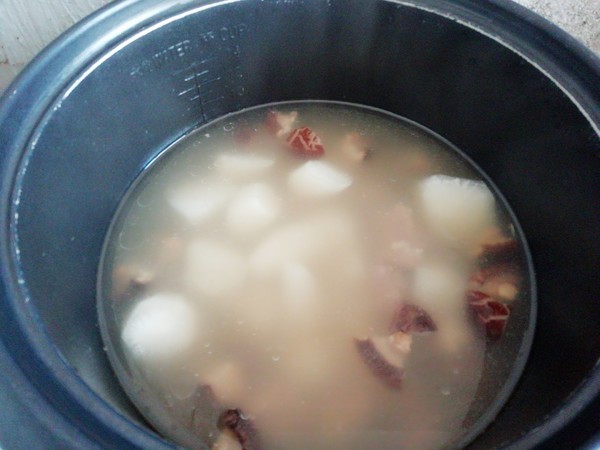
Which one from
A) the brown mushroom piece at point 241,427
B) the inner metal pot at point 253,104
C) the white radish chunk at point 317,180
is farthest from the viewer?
the white radish chunk at point 317,180

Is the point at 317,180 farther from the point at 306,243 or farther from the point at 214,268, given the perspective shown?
the point at 214,268

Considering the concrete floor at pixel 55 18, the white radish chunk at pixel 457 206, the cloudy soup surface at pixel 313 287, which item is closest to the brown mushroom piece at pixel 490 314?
the cloudy soup surface at pixel 313 287

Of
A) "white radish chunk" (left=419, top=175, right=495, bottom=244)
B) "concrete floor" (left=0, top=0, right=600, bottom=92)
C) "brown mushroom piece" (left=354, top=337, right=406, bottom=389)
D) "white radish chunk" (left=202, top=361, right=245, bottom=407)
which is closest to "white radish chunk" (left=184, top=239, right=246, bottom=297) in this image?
"white radish chunk" (left=202, top=361, right=245, bottom=407)

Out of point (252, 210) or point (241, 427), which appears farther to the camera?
point (252, 210)

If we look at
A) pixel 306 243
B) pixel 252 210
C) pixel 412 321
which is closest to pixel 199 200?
pixel 252 210

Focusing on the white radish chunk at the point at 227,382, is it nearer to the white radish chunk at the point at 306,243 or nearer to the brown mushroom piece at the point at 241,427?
the brown mushroom piece at the point at 241,427

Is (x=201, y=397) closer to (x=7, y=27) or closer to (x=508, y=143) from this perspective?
(x=508, y=143)
